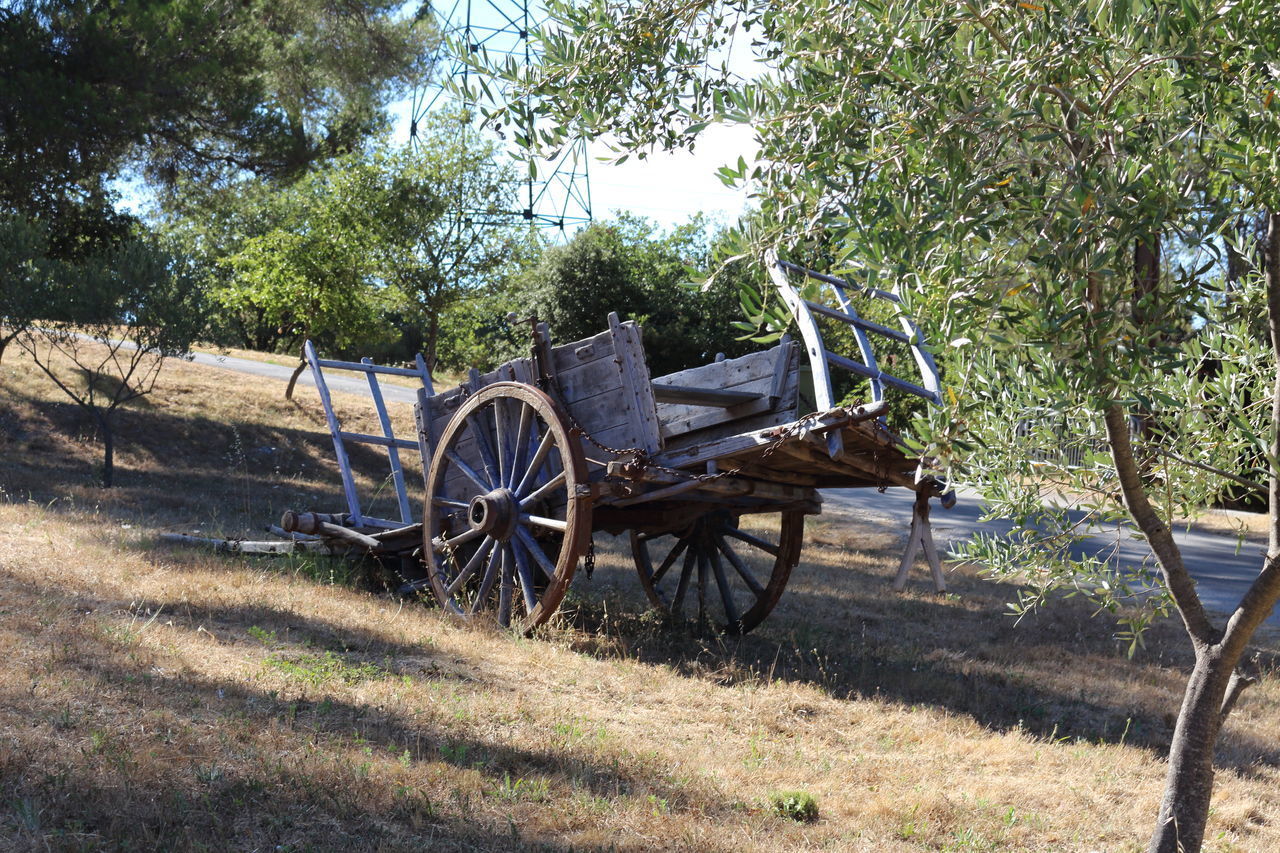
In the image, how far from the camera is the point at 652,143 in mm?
4004

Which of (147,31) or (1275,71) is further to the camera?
(147,31)

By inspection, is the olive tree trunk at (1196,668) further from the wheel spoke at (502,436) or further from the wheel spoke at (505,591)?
the wheel spoke at (502,436)

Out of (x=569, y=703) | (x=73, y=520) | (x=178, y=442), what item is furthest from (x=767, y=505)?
(x=178, y=442)

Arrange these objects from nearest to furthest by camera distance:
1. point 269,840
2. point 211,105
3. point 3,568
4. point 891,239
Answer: point 891,239 < point 269,840 < point 3,568 < point 211,105

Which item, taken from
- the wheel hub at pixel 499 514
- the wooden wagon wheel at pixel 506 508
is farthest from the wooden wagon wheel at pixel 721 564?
the wheel hub at pixel 499 514

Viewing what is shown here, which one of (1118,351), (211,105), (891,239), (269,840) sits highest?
(211,105)

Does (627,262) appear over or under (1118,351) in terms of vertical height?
over

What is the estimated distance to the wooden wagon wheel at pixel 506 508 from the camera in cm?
614

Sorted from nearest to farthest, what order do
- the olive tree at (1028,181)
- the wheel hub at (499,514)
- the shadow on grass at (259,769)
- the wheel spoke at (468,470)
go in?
the olive tree at (1028,181) → the shadow on grass at (259,769) → the wheel hub at (499,514) → the wheel spoke at (468,470)

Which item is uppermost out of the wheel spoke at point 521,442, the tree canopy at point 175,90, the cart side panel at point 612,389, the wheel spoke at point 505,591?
the tree canopy at point 175,90

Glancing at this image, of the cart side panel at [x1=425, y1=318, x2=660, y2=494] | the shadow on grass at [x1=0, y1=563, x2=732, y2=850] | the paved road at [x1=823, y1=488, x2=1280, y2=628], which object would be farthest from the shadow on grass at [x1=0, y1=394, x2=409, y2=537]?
the paved road at [x1=823, y1=488, x2=1280, y2=628]

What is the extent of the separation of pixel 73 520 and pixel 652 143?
681cm

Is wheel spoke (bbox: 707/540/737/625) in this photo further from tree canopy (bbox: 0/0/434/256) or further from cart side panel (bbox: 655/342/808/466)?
tree canopy (bbox: 0/0/434/256)

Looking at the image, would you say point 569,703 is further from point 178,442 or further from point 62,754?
point 178,442
